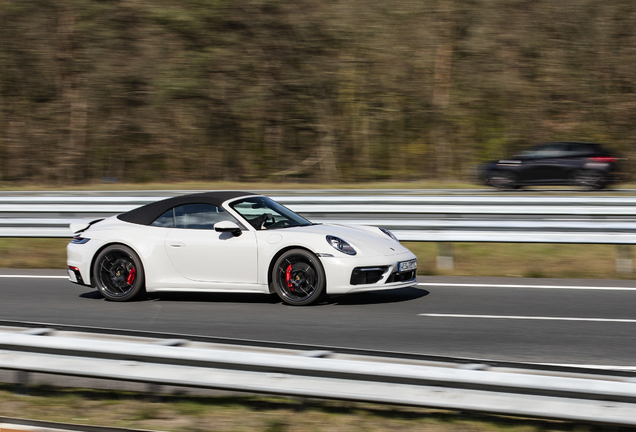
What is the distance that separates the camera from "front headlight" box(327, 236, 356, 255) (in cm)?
761

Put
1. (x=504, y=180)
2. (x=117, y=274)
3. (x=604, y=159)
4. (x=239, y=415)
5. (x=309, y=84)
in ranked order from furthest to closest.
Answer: (x=309, y=84)
(x=504, y=180)
(x=604, y=159)
(x=117, y=274)
(x=239, y=415)

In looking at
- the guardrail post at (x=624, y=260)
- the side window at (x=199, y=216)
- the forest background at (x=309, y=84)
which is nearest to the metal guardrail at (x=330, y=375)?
the side window at (x=199, y=216)

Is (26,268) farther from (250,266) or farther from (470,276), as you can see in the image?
(470,276)

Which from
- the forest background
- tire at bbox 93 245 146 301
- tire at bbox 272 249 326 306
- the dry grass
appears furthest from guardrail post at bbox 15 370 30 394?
the forest background

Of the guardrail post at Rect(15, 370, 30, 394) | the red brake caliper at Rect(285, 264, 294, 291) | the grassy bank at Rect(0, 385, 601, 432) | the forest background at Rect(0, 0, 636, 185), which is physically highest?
the forest background at Rect(0, 0, 636, 185)

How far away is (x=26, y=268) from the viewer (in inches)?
445

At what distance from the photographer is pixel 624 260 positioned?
10.1 meters

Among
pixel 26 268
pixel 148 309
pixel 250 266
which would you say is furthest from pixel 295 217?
pixel 26 268

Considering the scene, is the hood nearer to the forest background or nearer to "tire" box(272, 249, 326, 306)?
"tire" box(272, 249, 326, 306)

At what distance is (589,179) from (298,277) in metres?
13.9

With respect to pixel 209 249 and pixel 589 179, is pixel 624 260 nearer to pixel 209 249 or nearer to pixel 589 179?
pixel 209 249

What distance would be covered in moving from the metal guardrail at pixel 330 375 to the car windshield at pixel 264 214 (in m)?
3.70

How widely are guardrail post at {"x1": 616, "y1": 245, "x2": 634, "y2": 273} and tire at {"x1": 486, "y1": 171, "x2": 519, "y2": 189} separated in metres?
10.2

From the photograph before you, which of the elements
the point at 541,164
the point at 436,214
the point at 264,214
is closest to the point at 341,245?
the point at 264,214
